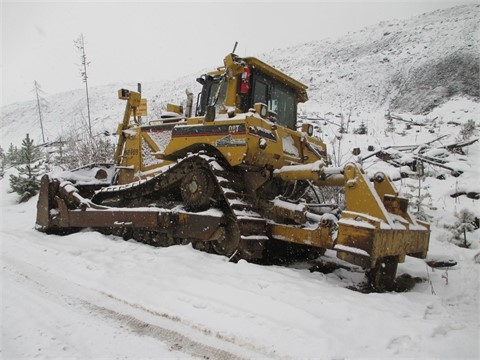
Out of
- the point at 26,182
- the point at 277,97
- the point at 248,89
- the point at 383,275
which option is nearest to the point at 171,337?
the point at 383,275

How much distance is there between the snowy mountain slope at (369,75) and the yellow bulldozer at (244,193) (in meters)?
12.4

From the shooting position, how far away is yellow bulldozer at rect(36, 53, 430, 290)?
151 inches

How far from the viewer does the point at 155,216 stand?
5.29 meters

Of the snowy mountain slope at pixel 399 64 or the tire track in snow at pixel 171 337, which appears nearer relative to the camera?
the tire track in snow at pixel 171 337

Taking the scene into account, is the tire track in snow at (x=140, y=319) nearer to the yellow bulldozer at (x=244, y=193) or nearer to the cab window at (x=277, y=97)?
the yellow bulldozer at (x=244, y=193)

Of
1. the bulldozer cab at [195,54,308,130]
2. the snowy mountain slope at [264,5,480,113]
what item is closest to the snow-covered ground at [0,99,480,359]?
the bulldozer cab at [195,54,308,130]

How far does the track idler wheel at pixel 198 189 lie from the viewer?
4.94m

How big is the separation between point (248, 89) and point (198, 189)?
63.4 inches

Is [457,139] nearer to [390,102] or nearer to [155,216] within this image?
[155,216]

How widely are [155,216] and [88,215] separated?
162 cm

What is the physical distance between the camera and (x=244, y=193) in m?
4.84

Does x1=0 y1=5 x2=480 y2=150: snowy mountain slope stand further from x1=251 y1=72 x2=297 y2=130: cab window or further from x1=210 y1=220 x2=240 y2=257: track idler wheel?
x1=210 y1=220 x2=240 y2=257: track idler wheel

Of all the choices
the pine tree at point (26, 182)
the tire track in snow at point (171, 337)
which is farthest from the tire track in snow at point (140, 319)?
the pine tree at point (26, 182)

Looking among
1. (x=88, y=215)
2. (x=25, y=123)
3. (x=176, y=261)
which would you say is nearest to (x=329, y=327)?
(x=176, y=261)
